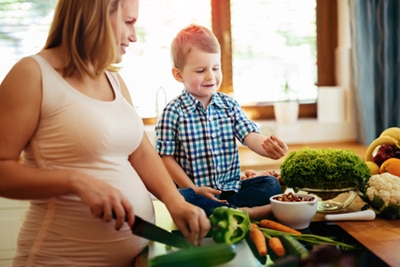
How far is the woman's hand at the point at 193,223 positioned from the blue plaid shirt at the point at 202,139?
46 cm

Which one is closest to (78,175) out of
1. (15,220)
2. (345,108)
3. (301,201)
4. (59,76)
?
(59,76)

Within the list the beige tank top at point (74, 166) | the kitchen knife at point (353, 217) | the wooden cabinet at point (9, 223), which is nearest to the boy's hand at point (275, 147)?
the kitchen knife at point (353, 217)

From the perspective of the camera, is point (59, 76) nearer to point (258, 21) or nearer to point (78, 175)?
point (78, 175)

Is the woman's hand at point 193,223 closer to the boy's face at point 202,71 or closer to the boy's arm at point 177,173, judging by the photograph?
the boy's arm at point 177,173

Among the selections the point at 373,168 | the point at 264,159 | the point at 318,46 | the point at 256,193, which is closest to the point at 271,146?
the point at 256,193

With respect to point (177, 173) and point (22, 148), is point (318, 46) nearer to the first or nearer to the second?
point (177, 173)

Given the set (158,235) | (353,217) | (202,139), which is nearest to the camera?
(158,235)

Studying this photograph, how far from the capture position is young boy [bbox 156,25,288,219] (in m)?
1.51

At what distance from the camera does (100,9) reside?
3.39ft

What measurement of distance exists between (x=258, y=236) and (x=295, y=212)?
0.17 meters

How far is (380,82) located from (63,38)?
1.90 metres

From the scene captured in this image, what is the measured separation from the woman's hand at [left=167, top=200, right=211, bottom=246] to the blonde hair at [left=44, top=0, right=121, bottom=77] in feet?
1.11

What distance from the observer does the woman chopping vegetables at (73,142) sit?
0.95 meters

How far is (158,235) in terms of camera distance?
0.98 metres
